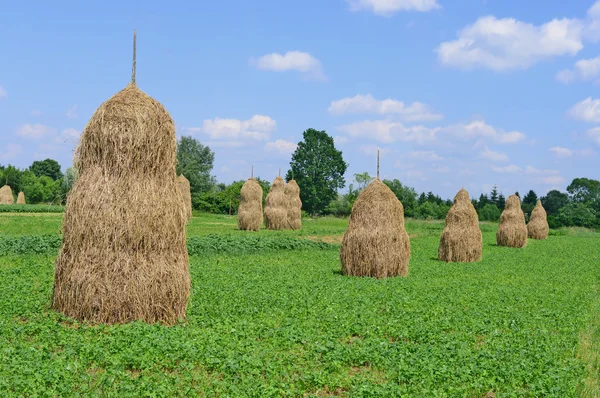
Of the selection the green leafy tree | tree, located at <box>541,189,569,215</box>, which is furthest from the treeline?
tree, located at <box>541,189,569,215</box>

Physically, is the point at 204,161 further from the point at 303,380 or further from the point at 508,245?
the point at 303,380

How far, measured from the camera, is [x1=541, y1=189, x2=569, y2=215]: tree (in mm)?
97706

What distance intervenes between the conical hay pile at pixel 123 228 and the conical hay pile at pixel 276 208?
2988cm

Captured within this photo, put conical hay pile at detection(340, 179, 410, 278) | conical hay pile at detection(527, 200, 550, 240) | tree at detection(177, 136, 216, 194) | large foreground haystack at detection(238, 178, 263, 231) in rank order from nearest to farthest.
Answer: conical hay pile at detection(340, 179, 410, 278)
large foreground haystack at detection(238, 178, 263, 231)
conical hay pile at detection(527, 200, 550, 240)
tree at detection(177, 136, 216, 194)

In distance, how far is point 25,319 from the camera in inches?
416

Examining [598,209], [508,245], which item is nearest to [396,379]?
[508,245]

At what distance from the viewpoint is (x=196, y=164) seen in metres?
83.2

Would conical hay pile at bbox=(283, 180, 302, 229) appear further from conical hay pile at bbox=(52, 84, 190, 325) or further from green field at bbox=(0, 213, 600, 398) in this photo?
conical hay pile at bbox=(52, 84, 190, 325)

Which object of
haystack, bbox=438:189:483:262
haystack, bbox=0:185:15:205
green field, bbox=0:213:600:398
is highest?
haystack, bbox=0:185:15:205

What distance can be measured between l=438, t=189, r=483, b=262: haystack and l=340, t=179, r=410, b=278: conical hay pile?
20.9 feet

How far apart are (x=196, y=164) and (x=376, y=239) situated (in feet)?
223

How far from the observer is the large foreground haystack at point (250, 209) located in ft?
127

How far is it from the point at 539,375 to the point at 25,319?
30.6 ft

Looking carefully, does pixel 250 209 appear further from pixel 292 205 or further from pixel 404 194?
pixel 404 194
